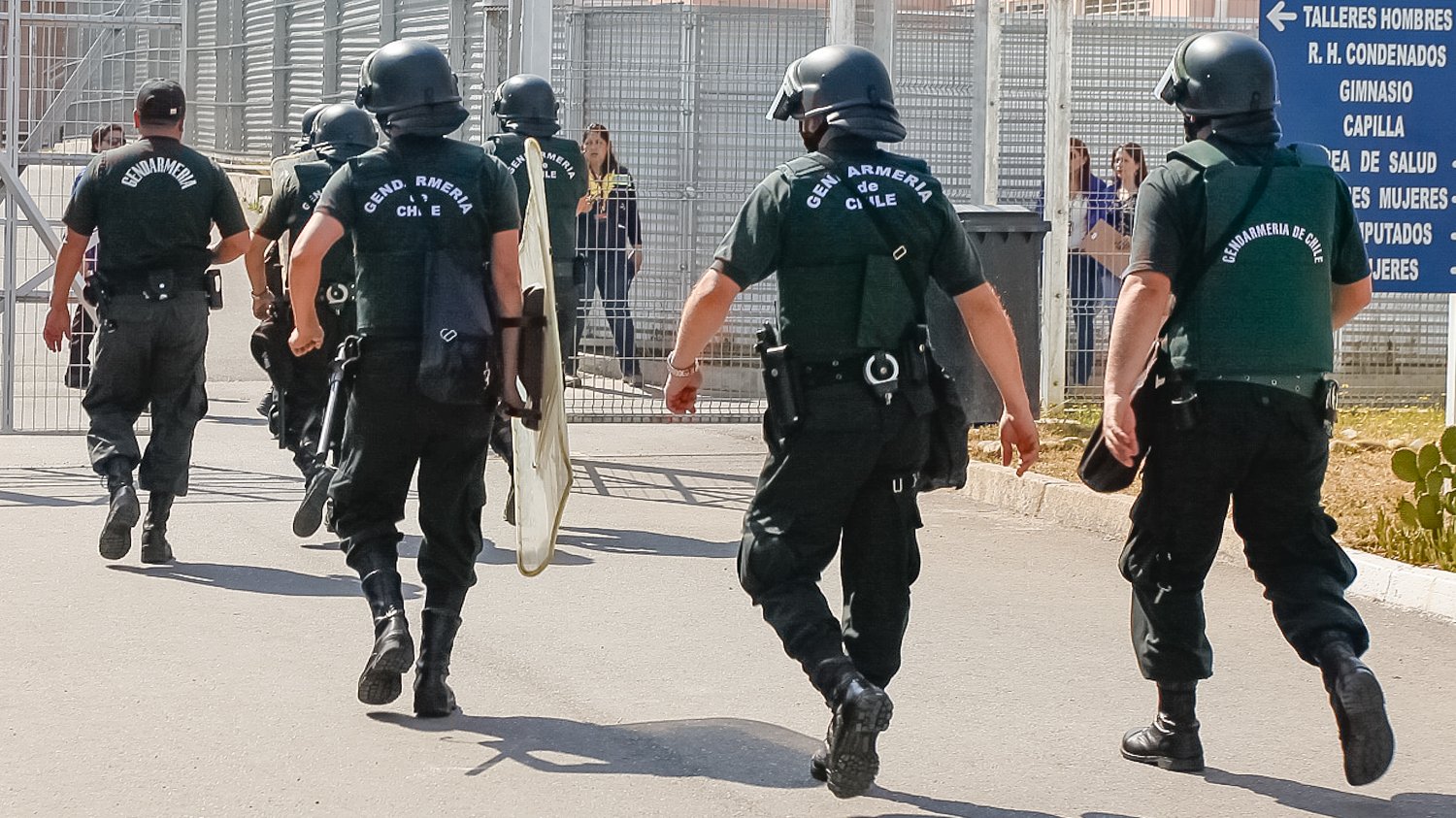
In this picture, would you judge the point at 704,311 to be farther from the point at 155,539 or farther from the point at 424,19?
the point at 424,19

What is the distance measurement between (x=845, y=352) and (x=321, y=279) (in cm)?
444

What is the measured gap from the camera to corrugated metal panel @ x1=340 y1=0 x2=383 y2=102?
2330 centimetres

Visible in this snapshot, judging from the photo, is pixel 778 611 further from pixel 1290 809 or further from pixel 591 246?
pixel 591 246

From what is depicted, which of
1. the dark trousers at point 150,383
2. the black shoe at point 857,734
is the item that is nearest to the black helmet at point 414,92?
the black shoe at point 857,734

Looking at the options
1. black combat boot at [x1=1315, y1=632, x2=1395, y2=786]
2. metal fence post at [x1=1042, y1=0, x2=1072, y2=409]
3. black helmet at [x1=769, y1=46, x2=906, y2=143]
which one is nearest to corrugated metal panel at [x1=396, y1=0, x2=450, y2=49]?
metal fence post at [x1=1042, y1=0, x2=1072, y2=409]

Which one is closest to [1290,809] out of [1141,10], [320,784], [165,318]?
[320,784]

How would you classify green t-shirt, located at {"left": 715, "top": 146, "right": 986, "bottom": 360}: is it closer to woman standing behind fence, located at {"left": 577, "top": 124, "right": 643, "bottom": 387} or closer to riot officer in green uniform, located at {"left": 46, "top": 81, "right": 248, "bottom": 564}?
riot officer in green uniform, located at {"left": 46, "top": 81, "right": 248, "bottom": 564}

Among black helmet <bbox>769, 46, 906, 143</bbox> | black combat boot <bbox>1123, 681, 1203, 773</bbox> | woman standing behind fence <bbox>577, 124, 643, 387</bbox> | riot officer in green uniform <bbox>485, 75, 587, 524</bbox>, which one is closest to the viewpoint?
black helmet <bbox>769, 46, 906, 143</bbox>

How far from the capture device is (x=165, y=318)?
8375 millimetres

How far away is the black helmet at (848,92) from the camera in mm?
4988

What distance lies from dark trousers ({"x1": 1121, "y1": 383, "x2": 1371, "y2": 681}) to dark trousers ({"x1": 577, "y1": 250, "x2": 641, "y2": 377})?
7155 millimetres

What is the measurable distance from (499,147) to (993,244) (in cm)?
296

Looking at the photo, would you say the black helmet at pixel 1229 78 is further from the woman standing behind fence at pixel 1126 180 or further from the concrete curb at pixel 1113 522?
the woman standing behind fence at pixel 1126 180

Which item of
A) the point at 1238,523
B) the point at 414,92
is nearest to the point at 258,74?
the point at 414,92
